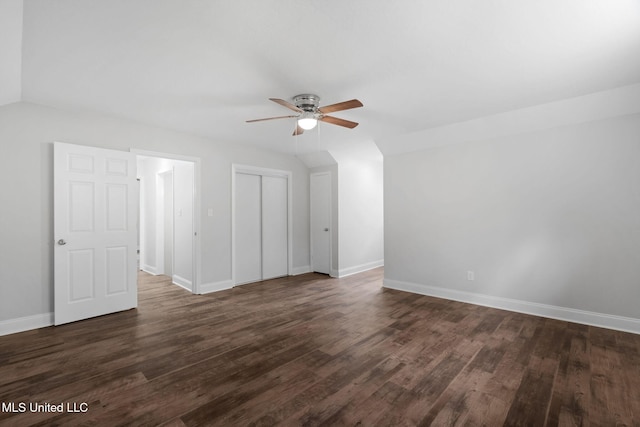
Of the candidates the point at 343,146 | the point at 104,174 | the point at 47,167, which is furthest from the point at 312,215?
the point at 47,167

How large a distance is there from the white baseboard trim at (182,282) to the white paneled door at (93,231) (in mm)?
970

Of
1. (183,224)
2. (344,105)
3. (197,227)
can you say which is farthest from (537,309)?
(183,224)

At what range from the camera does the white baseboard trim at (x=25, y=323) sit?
117 inches

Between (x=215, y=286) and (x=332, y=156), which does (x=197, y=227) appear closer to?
(x=215, y=286)

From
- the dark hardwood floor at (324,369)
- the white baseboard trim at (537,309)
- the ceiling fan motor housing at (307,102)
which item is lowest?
the dark hardwood floor at (324,369)

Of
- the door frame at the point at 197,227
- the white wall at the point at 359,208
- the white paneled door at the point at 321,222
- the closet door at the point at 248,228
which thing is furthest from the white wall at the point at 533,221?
the door frame at the point at 197,227

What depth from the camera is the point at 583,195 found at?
3184 mm

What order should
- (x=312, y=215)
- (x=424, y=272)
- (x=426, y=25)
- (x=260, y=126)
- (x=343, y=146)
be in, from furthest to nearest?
(x=312, y=215) → (x=343, y=146) → (x=424, y=272) → (x=260, y=126) → (x=426, y=25)

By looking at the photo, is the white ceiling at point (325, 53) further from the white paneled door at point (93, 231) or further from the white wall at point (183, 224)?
the white wall at point (183, 224)

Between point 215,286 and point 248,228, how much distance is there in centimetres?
115

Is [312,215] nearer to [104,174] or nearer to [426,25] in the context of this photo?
[104,174]

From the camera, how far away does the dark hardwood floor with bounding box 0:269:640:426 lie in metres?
1.78

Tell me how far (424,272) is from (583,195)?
2108 millimetres

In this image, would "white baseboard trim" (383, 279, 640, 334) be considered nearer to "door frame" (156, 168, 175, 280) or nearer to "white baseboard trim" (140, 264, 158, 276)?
"door frame" (156, 168, 175, 280)
